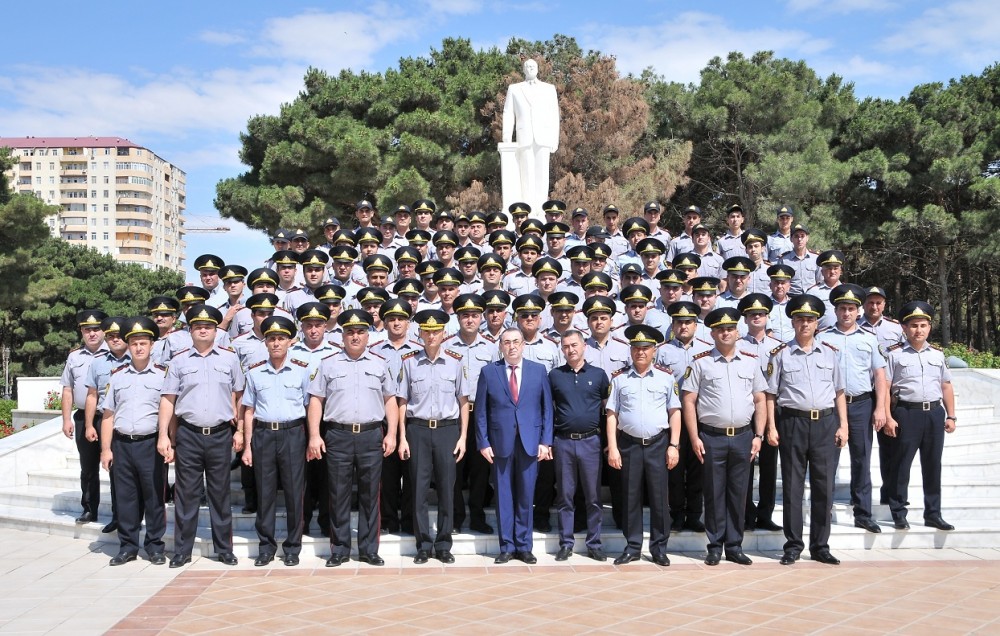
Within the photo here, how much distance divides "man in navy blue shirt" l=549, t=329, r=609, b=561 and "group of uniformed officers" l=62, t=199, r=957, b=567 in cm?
2

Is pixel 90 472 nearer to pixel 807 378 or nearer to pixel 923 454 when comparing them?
pixel 807 378

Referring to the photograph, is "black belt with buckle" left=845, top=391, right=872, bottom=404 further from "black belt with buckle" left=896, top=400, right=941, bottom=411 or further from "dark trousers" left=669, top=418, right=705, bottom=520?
"dark trousers" left=669, top=418, right=705, bottom=520

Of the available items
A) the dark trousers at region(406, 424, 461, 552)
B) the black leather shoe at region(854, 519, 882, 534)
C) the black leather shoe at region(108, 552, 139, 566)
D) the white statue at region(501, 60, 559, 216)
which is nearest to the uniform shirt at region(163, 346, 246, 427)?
the black leather shoe at region(108, 552, 139, 566)

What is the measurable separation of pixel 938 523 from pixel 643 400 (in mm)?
2733

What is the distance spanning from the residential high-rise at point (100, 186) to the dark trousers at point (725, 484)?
98.4 meters

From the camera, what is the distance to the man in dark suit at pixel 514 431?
6324 mm

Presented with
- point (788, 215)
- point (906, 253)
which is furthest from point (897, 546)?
point (906, 253)

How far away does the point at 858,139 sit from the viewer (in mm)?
24062

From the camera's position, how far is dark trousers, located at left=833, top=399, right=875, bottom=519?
22.7 feet

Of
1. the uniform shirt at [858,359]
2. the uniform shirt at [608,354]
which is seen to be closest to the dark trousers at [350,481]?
the uniform shirt at [608,354]

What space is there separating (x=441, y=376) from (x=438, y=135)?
16.6 m

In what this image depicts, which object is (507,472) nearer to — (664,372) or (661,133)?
(664,372)

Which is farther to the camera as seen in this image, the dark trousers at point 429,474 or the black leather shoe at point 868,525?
the black leather shoe at point 868,525

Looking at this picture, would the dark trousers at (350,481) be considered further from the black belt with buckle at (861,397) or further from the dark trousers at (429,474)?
the black belt with buckle at (861,397)
